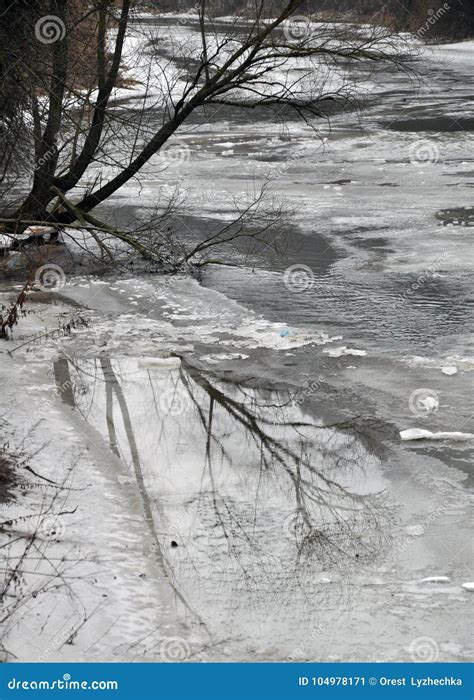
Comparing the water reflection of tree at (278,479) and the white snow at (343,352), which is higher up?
the white snow at (343,352)

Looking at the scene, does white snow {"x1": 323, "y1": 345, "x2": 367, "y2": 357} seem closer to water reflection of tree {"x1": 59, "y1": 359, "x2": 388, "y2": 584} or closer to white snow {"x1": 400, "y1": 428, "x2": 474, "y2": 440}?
water reflection of tree {"x1": 59, "y1": 359, "x2": 388, "y2": 584}

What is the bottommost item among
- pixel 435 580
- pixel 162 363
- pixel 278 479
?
pixel 435 580

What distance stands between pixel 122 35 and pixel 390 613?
33.9 feet

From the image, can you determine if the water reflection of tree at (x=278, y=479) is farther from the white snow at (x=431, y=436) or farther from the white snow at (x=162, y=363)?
the white snow at (x=431, y=436)

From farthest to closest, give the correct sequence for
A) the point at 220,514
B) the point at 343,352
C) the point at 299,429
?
the point at 343,352, the point at 299,429, the point at 220,514

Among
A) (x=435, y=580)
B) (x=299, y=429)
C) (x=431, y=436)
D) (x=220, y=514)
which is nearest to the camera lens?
(x=435, y=580)

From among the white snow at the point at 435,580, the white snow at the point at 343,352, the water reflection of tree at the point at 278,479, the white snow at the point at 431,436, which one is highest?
the white snow at the point at 343,352

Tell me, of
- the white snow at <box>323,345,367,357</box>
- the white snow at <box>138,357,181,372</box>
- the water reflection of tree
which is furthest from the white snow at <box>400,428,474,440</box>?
the white snow at <box>138,357,181,372</box>

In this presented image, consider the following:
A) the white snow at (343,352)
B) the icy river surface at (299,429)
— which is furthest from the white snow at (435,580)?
the white snow at (343,352)

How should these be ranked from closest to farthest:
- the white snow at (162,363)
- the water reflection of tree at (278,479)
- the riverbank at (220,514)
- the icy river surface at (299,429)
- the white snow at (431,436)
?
the riverbank at (220,514), the icy river surface at (299,429), the water reflection of tree at (278,479), the white snow at (431,436), the white snow at (162,363)

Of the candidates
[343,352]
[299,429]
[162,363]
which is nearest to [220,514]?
[299,429]

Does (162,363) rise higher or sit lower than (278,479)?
higher

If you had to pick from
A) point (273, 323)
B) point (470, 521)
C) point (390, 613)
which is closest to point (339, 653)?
point (390, 613)

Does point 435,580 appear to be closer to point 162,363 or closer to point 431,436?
point 431,436
